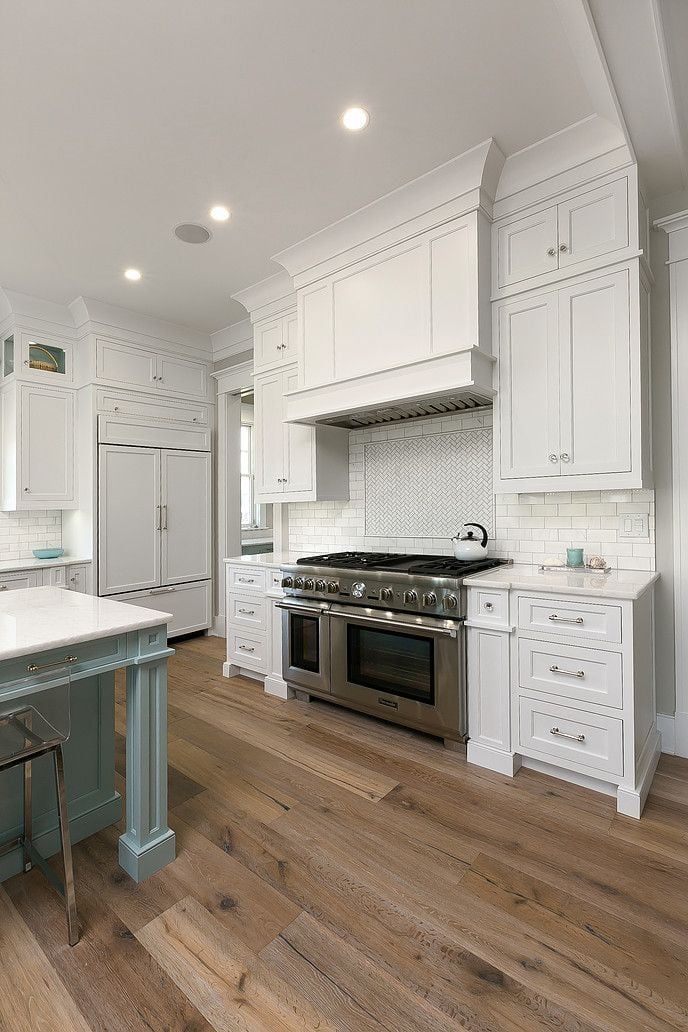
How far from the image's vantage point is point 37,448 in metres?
4.37

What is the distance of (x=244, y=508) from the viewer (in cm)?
724

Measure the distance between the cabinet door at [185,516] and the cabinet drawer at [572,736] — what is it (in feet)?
11.7

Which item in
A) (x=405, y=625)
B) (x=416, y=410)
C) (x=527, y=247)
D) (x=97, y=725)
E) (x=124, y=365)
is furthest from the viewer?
(x=124, y=365)

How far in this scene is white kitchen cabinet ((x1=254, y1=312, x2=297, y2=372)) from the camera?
12.8 ft

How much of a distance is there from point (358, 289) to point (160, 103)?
1.39 meters

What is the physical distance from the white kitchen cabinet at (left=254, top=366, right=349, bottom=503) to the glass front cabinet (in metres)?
1.82

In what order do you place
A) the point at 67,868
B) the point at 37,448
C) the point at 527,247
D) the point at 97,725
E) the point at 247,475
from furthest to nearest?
1. the point at 247,475
2. the point at 37,448
3. the point at 527,247
4. the point at 97,725
5. the point at 67,868

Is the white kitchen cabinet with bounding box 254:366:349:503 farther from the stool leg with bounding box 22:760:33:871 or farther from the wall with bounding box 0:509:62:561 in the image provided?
the stool leg with bounding box 22:760:33:871

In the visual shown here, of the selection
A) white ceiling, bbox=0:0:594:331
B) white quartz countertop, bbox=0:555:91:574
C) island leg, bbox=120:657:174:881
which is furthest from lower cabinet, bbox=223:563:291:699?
white ceiling, bbox=0:0:594:331

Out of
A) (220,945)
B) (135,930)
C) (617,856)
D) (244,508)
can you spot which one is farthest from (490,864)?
(244,508)

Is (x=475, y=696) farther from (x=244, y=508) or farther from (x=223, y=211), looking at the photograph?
(x=244, y=508)

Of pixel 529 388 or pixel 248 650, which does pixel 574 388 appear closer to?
pixel 529 388

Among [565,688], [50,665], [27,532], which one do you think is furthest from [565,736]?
[27,532]

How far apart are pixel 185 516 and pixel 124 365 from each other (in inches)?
58.6
